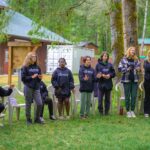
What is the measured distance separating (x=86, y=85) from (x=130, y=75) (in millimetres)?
1113

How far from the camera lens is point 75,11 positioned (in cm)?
1298

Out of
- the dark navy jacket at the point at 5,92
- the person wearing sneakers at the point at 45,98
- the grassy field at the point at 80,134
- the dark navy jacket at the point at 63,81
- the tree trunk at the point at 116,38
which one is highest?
the tree trunk at the point at 116,38

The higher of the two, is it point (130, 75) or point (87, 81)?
point (130, 75)

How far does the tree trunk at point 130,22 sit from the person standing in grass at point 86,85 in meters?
2.18

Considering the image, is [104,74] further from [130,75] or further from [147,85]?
[147,85]

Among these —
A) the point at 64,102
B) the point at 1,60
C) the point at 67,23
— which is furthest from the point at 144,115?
the point at 1,60

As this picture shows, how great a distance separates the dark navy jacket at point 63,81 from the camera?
11.0 m

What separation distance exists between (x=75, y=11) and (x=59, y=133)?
498 centimetres

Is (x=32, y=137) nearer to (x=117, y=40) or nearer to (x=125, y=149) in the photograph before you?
(x=125, y=149)

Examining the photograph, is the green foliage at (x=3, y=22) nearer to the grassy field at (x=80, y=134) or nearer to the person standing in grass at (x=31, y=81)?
the person standing in grass at (x=31, y=81)

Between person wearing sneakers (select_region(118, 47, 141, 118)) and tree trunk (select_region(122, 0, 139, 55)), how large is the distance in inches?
71.2

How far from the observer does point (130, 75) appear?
36.6 ft

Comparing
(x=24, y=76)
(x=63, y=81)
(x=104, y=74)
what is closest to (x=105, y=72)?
(x=104, y=74)

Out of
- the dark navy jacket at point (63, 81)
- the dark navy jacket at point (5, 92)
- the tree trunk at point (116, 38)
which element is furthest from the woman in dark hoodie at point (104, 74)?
the tree trunk at point (116, 38)
